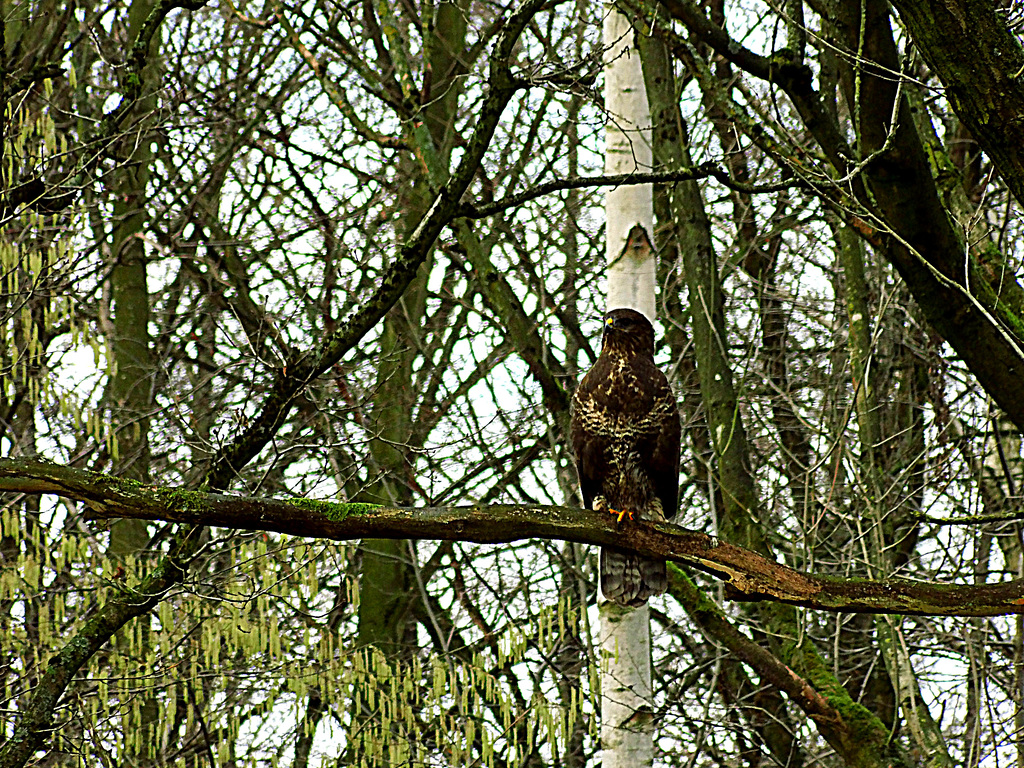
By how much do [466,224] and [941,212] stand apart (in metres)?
3.17

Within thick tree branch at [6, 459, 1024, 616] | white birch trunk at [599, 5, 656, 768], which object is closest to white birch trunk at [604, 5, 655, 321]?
white birch trunk at [599, 5, 656, 768]

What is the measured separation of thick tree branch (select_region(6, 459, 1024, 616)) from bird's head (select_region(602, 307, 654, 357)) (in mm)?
1992

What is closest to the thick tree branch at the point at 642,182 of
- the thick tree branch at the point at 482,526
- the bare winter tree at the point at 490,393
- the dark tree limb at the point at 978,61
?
the bare winter tree at the point at 490,393

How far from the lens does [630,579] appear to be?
213 inches

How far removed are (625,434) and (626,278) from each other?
1217 millimetres

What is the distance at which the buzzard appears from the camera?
5469 millimetres

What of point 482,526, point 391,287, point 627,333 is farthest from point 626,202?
point 482,526

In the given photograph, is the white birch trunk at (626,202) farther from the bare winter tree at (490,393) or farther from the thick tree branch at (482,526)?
the thick tree branch at (482,526)

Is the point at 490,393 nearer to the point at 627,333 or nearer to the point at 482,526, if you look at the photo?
the point at 627,333

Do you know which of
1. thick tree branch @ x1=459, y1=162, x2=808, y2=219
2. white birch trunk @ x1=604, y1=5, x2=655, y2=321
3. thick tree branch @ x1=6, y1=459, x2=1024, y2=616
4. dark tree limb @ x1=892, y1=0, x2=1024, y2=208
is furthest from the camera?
white birch trunk @ x1=604, y1=5, x2=655, y2=321

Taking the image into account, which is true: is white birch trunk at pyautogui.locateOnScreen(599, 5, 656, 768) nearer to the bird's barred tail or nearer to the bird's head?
the bird's head

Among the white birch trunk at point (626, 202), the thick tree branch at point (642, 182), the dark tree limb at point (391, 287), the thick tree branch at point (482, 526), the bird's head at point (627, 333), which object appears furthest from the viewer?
the white birch trunk at point (626, 202)

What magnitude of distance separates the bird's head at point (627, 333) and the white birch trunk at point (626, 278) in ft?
1.86

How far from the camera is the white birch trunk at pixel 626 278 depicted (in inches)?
239
